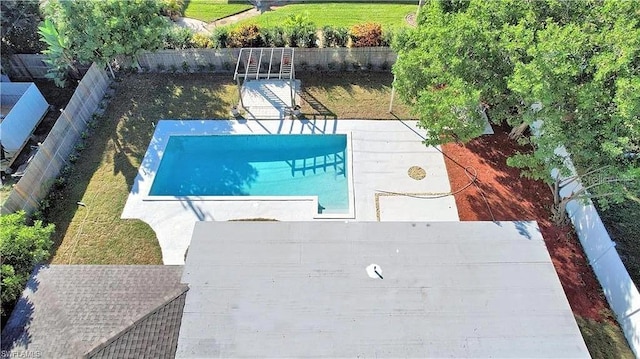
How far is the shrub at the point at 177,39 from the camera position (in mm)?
24266

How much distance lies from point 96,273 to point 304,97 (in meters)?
14.6

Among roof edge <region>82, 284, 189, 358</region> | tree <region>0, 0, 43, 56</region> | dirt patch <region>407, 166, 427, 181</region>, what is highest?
tree <region>0, 0, 43, 56</region>

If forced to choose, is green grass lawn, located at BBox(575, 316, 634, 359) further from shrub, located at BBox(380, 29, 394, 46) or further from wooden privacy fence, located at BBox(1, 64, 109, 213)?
wooden privacy fence, located at BBox(1, 64, 109, 213)

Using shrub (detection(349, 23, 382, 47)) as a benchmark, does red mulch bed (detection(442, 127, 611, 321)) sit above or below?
below

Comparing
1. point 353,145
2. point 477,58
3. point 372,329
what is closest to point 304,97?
point 353,145

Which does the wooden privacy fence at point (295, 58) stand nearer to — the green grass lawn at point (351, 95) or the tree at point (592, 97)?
the green grass lawn at point (351, 95)

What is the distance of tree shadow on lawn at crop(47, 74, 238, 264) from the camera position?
56.4 ft

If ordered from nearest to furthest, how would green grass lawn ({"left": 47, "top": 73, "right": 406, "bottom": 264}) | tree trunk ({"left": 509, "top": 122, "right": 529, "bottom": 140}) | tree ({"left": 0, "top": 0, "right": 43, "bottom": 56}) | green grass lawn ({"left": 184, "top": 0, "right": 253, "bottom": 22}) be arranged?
green grass lawn ({"left": 47, "top": 73, "right": 406, "bottom": 264})
tree trunk ({"left": 509, "top": 122, "right": 529, "bottom": 140})
tree ({"left": 0, "top": 0, "right": 43, "bottom": 56})
green grass lawn ({"left": 184, "top": 0, "right": 253, "bottom": 22})

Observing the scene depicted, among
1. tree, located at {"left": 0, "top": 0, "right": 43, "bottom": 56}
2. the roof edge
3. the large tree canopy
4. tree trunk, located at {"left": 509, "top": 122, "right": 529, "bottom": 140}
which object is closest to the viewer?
the roof edge

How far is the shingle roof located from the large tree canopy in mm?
11721

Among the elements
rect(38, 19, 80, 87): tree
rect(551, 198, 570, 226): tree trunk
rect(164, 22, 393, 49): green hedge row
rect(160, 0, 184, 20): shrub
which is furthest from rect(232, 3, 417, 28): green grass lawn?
rect(551, 198, 570, 226): tree trunk

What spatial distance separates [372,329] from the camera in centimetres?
1146

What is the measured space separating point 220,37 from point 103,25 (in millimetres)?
6463

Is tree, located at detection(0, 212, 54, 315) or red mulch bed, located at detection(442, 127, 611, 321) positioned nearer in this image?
tree, located at detection(0, 212, 54, 315)
